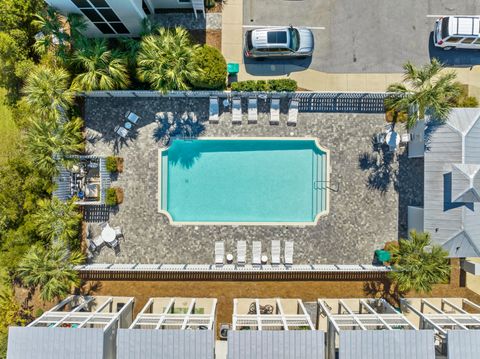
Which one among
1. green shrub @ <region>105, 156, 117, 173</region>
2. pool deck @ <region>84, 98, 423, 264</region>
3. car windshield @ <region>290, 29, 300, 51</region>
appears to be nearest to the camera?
car windshield @ <region>290, 29, 300, 51</region>

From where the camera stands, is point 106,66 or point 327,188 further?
point 327,188

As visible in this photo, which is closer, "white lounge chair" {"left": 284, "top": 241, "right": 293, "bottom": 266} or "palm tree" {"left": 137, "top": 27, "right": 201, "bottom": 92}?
"palm tree" {"left": 137, "top": 27, "right": 201, "bottom": 92}

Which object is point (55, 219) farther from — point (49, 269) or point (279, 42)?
point (279, 42)

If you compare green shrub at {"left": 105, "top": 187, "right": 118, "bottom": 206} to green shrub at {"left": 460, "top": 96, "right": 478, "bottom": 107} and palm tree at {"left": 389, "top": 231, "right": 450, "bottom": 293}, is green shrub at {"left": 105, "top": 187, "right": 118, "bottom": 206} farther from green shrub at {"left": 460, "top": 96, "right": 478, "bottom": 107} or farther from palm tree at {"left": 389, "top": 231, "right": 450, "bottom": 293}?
green shrub at {"left": 460, "top": 96, "right": 478, "bottom": 107}

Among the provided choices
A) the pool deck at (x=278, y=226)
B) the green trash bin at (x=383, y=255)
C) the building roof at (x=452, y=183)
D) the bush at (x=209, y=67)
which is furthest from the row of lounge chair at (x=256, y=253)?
the bush at (x=209, y=67)

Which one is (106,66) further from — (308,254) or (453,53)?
(453,53)

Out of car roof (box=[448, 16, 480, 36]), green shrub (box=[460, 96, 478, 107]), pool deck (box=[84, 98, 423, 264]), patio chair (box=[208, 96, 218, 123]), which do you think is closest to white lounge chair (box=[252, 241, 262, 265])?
pool deck (box=[84, 98, 423, 264])

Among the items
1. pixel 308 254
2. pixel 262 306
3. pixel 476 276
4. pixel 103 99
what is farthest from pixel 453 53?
pixel 103 99

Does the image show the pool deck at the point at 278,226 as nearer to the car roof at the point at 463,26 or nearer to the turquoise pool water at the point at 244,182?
the turquoise pool water at the point at 244,182
